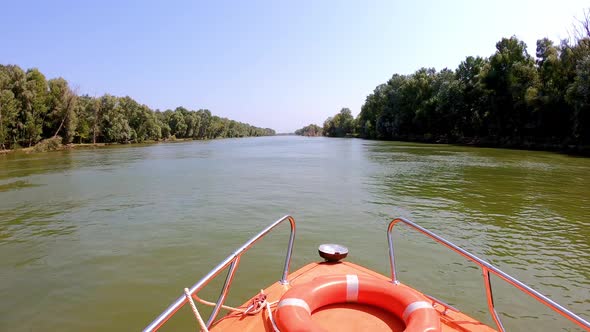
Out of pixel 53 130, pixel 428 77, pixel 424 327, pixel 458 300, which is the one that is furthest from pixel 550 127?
pixel 53 130

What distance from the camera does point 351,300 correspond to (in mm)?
3172

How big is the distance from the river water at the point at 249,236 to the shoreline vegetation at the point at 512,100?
24.8 meters

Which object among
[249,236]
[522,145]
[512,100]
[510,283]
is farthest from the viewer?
[512,100]

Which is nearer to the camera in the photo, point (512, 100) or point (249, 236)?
point (249, 236)

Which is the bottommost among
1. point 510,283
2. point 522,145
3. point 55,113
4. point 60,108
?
point 510,283

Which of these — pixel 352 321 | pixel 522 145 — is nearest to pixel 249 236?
pixel 352 321

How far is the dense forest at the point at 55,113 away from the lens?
4503cm

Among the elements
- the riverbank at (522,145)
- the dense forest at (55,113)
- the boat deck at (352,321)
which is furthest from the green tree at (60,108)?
the riverbank at (522,145)

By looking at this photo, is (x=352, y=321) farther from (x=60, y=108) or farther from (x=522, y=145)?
(x=60, y=108)

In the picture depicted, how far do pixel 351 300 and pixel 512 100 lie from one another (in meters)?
51.2

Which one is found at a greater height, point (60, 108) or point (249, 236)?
point (60, 108)

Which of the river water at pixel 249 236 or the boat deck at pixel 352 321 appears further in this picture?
the river water at pixel 249 236

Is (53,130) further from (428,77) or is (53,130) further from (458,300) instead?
(428,77)

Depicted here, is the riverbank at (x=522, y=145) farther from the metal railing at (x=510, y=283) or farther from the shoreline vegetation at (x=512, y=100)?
the metal railing at (x=510, y=283)
